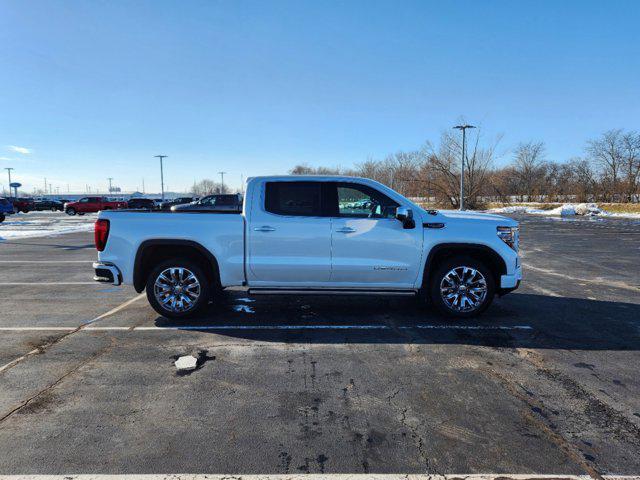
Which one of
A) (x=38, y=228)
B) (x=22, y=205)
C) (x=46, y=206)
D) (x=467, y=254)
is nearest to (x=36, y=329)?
(x=467, y=254)

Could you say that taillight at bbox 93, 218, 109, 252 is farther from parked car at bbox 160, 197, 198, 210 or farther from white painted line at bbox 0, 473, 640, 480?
white painted line at bbox 0, 473, 640, 480

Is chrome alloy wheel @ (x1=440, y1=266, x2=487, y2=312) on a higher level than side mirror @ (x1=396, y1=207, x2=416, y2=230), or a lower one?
lower

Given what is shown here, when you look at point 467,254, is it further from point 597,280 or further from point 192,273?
point 597,280

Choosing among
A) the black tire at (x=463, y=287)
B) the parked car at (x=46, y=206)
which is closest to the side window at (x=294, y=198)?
the black tire at (x=463, y=287)

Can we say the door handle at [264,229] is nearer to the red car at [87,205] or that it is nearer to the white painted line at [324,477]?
the white painted line at [324,477]

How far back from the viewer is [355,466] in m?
2.64

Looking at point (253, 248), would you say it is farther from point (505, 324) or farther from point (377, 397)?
point (505, 324)

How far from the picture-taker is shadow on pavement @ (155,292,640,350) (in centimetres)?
497

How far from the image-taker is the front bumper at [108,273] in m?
5.61

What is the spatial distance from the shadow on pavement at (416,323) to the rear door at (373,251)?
59 cm

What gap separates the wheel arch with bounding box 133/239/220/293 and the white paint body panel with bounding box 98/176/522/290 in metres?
0.07

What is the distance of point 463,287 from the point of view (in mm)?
5738

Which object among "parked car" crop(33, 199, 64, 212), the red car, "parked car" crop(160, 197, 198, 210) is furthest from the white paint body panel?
"parked car" crop(33, 199, 64, 212)

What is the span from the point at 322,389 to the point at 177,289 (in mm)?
2883
